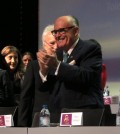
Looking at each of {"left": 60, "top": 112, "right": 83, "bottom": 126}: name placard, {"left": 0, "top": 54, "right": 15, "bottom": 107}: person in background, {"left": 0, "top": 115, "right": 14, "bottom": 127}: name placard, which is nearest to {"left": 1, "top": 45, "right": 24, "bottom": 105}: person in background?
{"left": 0, "top": 54, "right": 15, "bottom": 107}: person in background

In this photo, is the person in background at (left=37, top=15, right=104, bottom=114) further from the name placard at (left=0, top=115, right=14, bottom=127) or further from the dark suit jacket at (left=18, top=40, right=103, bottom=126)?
the name placard at (left=0, top=115, right=14, bottom=127)

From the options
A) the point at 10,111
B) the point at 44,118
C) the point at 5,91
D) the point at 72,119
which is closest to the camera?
the point at 72,119

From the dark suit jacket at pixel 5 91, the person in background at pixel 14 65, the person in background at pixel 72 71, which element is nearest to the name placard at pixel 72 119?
the person in background at pixel 72 71

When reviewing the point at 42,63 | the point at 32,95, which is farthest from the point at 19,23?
the point at 42,63

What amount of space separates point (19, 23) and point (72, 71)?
4116 millimetres

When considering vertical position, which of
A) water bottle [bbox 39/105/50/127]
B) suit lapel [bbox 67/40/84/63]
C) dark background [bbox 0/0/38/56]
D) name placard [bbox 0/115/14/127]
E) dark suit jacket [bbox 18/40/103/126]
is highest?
dark background [bbox 0/0/38/56]

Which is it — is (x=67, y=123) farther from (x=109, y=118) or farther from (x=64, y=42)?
(x=64, y=42)

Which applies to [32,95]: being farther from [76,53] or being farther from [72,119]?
[72,119]

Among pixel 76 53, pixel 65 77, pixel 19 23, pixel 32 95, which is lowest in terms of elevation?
pixel 32 95

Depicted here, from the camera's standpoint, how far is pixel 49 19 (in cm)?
617

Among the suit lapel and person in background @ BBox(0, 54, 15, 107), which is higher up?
the suit lapel

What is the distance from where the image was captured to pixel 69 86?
96.8 inches

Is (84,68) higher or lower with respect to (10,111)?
higher

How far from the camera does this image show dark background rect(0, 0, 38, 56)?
6.34 meters
